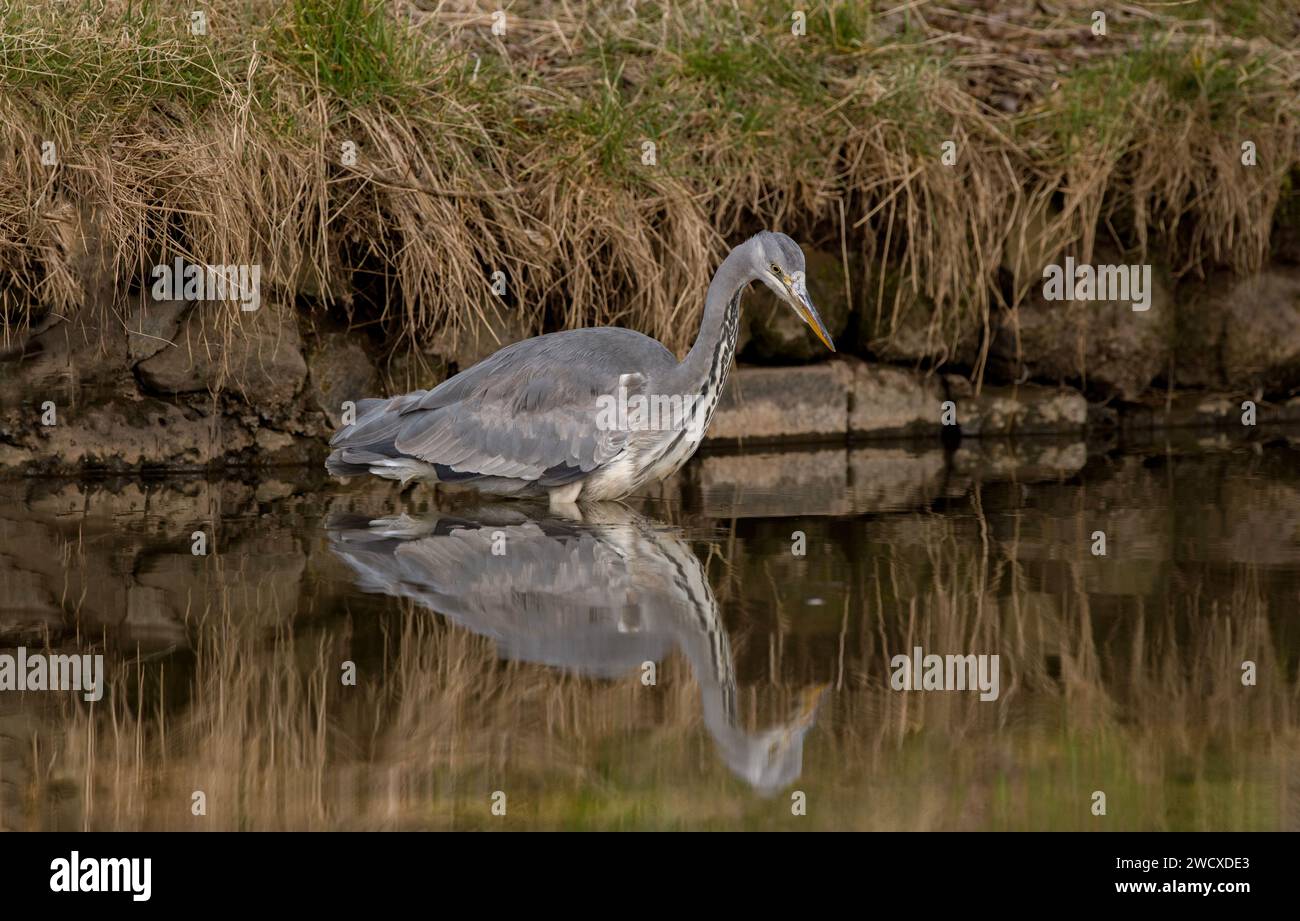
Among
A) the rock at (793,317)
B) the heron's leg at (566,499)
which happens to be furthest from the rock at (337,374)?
the rock at (793,317)

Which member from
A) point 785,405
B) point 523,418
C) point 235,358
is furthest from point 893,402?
point 235,358

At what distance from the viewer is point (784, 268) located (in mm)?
6172

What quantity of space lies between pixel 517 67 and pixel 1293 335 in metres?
4.25

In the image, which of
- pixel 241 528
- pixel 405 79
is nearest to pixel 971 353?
pixel 405 79

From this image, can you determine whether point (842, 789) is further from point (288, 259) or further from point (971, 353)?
point (971, 353)

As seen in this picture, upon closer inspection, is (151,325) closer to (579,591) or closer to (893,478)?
(579,591)

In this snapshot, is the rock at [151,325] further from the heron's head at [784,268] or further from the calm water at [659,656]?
the heron's head at [784,268]

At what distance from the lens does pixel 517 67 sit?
8109mm

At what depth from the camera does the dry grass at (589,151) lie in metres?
6.78

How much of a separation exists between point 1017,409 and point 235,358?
3956 mm

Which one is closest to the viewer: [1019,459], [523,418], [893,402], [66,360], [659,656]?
[659,656]

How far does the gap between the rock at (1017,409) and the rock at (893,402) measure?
0.13m

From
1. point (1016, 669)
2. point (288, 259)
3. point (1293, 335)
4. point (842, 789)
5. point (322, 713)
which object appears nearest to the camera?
point (842, 789)

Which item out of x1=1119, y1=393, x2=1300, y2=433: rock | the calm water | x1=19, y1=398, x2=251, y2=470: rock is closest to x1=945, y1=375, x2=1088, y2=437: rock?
x1=1119, y1=393, x2=1300, y2=433: rock
